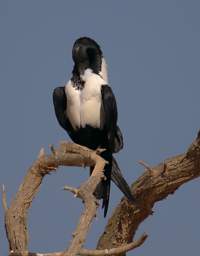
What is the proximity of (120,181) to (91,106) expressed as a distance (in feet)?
1.76

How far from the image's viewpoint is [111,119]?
4.89m

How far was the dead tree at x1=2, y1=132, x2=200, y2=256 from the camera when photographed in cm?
300

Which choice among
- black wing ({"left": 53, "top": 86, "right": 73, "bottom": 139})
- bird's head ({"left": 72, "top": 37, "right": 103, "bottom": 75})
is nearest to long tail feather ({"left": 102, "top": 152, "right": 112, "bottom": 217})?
black wing ({"left": 53, "top": 86, "right": 73, "bottom": 139})

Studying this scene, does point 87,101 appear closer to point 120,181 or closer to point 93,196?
point 120,181

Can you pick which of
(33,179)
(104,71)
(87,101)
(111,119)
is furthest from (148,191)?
(33,179)

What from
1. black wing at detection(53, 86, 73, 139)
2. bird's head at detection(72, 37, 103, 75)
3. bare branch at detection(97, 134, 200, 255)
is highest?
bird's head at detection(72, 37, 103, 75)

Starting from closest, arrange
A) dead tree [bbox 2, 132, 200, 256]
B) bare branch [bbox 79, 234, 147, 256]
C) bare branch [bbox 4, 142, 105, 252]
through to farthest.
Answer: bare branch [bbox 79, 234, 147, 256] < dead tree [bbox 2, 132, 200, 256] < bare branch [bbox 4, 142, 105, 252]

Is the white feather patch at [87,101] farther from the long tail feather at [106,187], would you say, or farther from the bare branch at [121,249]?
the bare branch at [121,249]

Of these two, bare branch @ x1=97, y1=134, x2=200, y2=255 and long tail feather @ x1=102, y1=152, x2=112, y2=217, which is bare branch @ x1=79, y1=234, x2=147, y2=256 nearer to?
bare branch @ x1=97, y1=134, x2=200, y2=255

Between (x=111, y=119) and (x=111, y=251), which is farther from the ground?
(x=111, y=119)

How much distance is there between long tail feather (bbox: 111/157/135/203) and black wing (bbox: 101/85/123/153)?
0.12 meters

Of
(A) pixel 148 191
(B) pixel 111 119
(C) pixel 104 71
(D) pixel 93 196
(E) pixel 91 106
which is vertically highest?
(C) pixel 104 71

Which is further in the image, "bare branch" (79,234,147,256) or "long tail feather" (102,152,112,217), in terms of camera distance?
"long tail feather" (102,152,112,217)

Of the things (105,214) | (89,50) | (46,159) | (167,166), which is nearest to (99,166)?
(46,159)
